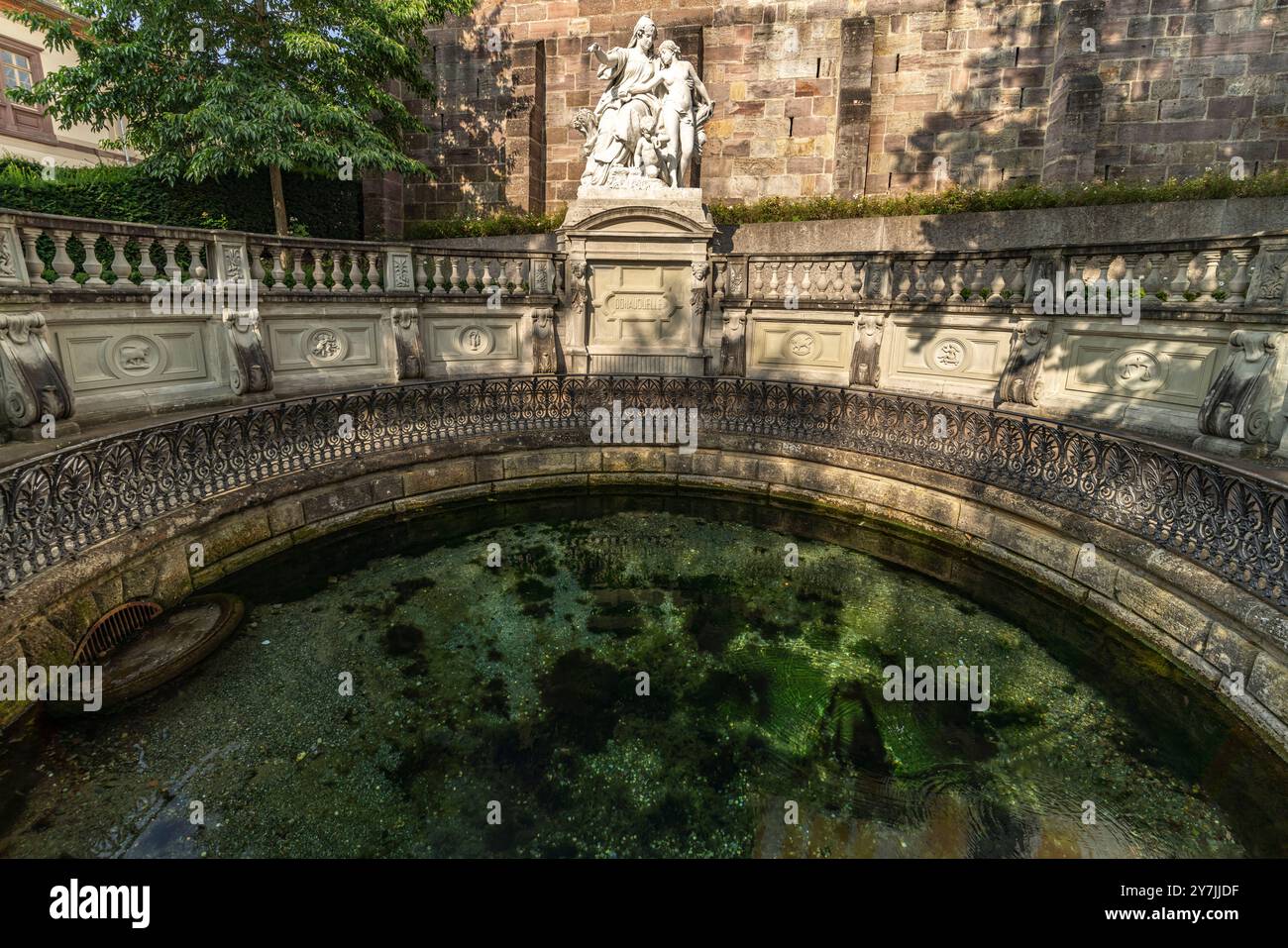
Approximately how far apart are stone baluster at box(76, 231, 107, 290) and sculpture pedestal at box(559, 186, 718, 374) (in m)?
5.95

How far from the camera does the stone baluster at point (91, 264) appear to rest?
6.64 meters

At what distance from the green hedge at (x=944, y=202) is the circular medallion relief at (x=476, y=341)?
20.7 ft

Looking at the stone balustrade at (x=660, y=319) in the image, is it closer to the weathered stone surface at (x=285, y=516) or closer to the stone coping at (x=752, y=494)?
the stone coping at (x=752, y=494)

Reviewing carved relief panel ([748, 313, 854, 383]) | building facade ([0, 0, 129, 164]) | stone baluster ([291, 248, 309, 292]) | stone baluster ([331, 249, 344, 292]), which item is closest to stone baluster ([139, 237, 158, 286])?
stone baluster ([291, 248, 309, 292])

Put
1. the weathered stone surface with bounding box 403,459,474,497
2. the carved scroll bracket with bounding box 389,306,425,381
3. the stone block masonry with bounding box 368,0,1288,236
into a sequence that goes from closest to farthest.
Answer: the weathered stone surface with bounding box 403,459,474,497, the carved scroll bracket with bounding box 389,306,425,381, the stone block masonry with bounding box 368,0,1288,236

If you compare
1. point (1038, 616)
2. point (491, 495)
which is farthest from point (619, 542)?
point (1038, 616)

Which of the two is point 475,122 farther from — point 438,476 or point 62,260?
point 438,476

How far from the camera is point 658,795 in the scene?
3600 millimetres

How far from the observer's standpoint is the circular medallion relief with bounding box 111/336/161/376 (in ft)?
23.3

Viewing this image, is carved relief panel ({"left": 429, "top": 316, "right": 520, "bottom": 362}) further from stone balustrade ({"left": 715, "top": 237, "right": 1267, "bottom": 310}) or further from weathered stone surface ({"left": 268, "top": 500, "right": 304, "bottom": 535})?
weathered stone surface ({"left": 268, "top": 500, "right": 304, "bottom": 535})

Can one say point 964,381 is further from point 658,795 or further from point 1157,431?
point 658,795

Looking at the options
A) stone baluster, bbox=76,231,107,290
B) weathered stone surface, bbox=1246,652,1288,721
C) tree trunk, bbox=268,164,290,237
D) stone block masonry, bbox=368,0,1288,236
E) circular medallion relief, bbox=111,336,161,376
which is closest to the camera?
weathered stone surface, bbox=1246,652,1288,721

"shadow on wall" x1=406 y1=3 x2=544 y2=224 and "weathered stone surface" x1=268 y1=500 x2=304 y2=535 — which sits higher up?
"shadow on wall" x1=406 y1=3 x2=544 y2=224

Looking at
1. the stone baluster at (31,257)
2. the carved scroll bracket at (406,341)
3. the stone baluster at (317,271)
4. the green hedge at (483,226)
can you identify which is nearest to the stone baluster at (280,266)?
the stone baluster at (317,271)
